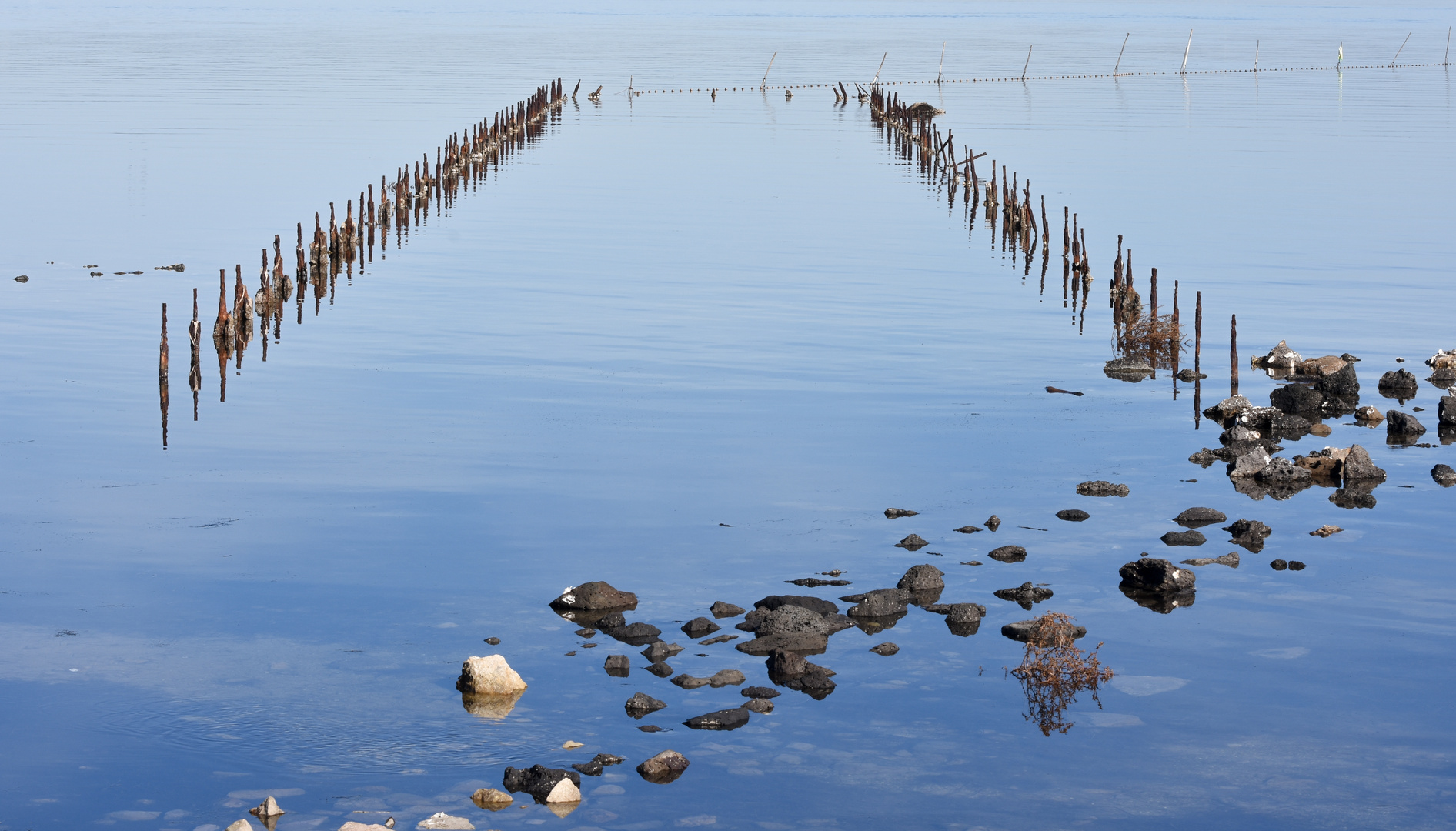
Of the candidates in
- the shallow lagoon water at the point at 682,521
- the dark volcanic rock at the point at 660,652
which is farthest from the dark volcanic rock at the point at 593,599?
the dark volcanic rock at the point at 660,652

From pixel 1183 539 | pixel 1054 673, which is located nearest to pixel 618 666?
pixel 1054 673

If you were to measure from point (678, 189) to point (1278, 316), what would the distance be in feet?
105

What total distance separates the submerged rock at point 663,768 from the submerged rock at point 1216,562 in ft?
29.1

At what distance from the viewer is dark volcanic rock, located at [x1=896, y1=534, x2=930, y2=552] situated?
70.0 feet

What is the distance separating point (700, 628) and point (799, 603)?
135 centimetres

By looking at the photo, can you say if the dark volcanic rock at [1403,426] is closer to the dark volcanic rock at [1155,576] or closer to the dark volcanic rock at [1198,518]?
the dark volcanic rock at [1198,518]

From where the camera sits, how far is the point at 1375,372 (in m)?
32.4

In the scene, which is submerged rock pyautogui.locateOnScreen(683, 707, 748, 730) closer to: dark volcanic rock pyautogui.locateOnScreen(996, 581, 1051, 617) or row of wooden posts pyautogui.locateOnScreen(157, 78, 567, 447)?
dark volcanic rock pyautogui.locateOnScreen(996, 581, 1051, 617)

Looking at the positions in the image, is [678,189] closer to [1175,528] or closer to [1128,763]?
[1175,528]

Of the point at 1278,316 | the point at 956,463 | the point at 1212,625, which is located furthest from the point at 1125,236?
the point at 1212,625

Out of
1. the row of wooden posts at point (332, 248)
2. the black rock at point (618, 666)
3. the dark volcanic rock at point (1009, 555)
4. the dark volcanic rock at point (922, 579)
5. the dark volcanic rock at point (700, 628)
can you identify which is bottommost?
the black rock at point (618, 666)

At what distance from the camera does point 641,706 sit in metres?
16.3

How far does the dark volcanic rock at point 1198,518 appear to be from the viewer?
2253 centimetres

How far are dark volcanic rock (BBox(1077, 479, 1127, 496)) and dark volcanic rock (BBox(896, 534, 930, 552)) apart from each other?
12.2 feet
